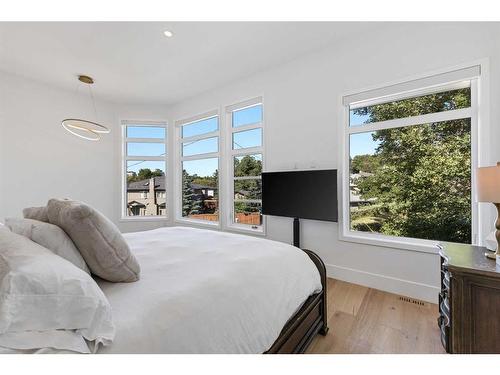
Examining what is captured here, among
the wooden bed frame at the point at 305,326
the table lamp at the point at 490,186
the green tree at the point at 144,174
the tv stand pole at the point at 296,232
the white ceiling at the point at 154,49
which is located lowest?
the wooden bed frame at the point at 305,326

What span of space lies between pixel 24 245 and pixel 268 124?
10.1ft

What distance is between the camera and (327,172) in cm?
278

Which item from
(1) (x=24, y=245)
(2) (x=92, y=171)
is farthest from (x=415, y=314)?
(2) (x=92, y=171)

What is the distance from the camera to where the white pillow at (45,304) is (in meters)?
0.65

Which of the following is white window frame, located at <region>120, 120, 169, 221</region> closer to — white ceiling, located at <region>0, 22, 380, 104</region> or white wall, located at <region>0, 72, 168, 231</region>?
white wall, located at <region>0, 72, 168, 231</region>

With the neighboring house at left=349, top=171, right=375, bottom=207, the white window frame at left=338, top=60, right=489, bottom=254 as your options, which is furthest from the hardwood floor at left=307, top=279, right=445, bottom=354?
the neighboring house at left=349, top=171, right=375, bottom=207

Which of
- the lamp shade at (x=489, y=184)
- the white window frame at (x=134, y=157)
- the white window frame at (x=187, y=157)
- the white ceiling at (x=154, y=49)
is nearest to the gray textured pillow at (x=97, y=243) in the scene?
the lamp shade at (x=489, y=184)

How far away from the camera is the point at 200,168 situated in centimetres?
462

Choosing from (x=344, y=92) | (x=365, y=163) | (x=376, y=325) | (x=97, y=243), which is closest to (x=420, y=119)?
(x=365, y=163)

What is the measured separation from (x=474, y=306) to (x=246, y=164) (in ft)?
10.2

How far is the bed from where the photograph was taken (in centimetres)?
83

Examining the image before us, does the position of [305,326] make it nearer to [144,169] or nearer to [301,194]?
[301,194]

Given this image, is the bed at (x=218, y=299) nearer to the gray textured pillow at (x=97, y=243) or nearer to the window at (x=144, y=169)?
the gray textured pillow at (x=97, y=243)

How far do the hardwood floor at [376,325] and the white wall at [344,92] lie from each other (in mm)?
280
